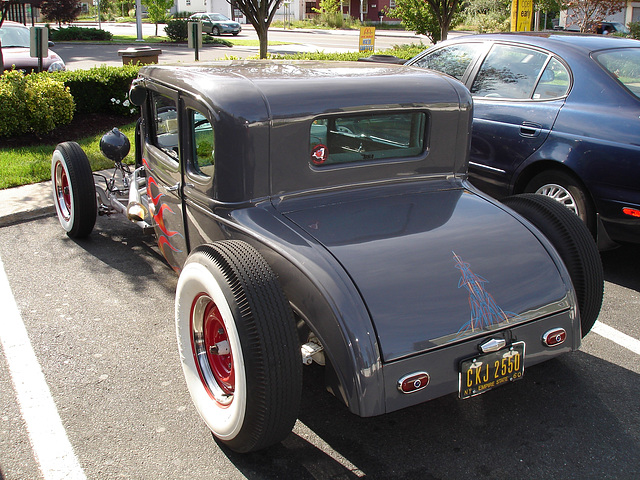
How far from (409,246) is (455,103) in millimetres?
1110

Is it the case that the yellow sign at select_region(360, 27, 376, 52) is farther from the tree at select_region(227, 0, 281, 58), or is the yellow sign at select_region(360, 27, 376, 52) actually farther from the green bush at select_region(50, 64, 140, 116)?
the green bush at select_region(50, 64, 140, 116)

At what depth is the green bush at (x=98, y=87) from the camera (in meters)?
9.88

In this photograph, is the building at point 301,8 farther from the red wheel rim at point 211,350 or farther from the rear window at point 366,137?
the red wheel rim at point 211,350

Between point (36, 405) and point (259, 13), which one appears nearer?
point (36, 405)

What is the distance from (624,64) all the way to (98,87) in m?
8.03

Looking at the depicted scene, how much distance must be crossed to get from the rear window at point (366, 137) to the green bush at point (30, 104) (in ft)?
21.5

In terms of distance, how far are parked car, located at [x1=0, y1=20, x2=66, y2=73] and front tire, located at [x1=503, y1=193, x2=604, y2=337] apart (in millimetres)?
10677

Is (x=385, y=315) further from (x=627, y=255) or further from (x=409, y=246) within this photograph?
(x=627, y=255)

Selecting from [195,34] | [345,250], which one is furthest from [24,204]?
[345,250]

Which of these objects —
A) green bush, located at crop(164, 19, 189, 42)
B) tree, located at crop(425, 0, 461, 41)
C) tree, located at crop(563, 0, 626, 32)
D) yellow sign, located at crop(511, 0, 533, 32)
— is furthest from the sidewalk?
green bush, located at crop(164, 19, 189, 42)

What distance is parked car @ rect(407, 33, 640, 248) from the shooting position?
4.53 metres

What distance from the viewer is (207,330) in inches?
120

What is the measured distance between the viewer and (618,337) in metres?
3.93

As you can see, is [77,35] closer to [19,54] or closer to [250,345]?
[19,54]
